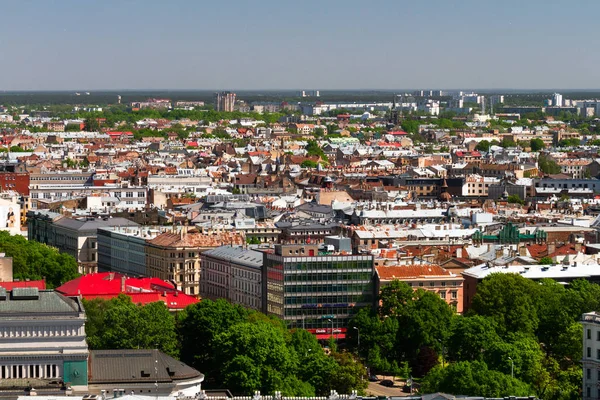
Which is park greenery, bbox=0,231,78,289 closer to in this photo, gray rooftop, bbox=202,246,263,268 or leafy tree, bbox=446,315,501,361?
gray rooftop, bbox=202,246,263,268

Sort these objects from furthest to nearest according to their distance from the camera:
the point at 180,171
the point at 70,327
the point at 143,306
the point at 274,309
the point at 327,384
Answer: the point at 180,171 → the point at 274,309 → the point at 143,306 → the point at 327,384 → the point at 70,327

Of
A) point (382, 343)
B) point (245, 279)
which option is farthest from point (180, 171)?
point (382, 343)

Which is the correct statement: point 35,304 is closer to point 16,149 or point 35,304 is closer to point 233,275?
point 233,275

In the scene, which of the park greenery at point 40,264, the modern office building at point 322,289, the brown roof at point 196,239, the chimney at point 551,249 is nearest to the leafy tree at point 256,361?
the modern office building at point 322,289

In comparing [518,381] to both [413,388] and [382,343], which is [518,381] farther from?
[382,343]

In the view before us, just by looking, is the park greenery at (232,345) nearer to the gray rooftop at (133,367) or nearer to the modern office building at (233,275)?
the gray rooftop at (133,367)

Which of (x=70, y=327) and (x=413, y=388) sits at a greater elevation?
(x=70, y=327)
